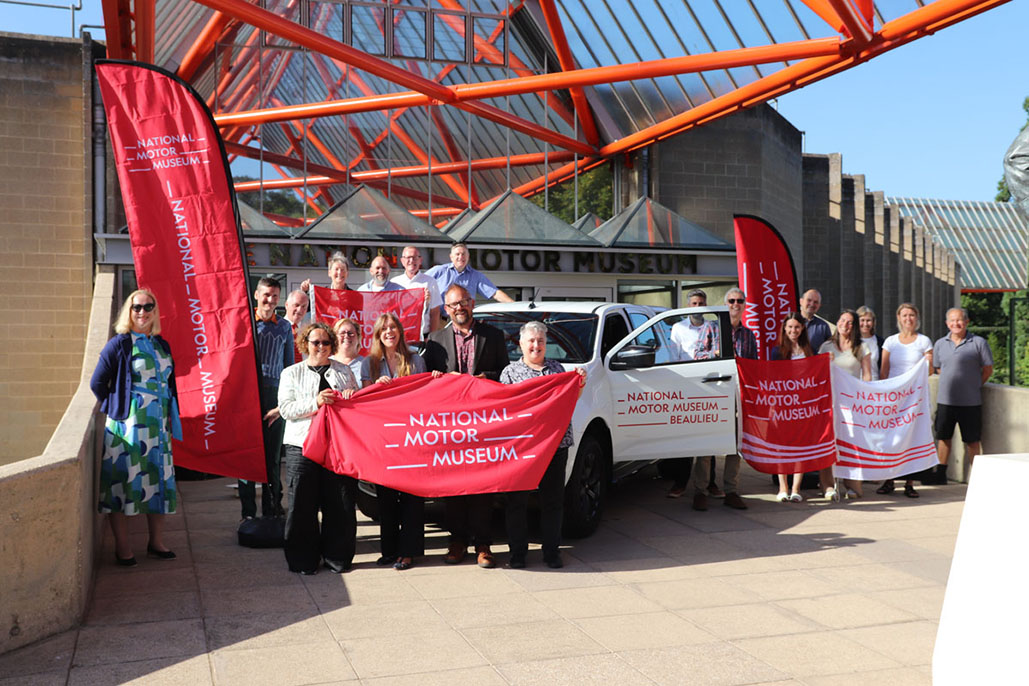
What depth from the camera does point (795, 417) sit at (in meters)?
9.80

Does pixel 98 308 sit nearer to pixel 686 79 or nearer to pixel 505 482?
pixel 505 482

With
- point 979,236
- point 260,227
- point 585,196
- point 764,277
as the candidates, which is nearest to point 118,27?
point 260,227

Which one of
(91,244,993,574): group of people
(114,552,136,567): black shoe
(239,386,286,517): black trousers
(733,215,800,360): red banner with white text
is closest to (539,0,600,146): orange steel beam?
(733,215,800,360): red banner with white text

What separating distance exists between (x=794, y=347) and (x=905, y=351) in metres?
1.48

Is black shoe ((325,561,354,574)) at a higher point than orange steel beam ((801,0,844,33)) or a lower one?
lower

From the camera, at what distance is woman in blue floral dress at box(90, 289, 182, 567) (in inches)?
269

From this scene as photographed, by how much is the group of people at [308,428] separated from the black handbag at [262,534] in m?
0.37

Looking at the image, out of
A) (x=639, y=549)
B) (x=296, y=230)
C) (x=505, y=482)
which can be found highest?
(x=296, y=230)

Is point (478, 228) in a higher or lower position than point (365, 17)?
lower

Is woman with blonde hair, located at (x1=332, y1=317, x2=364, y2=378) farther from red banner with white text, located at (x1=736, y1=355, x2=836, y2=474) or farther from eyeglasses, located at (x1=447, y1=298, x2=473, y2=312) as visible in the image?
red banner with white text, located at (x1=736, y1=355, x2=836, y2=474)

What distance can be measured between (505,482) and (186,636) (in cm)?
239

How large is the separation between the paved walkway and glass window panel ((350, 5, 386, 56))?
42.0ft

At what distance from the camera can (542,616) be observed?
231 inches

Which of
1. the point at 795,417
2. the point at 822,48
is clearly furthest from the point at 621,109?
the point at 795,417
